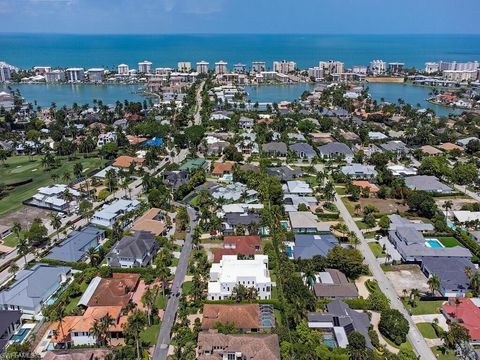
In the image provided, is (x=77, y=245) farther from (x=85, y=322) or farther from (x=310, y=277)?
(x=310, y=277)

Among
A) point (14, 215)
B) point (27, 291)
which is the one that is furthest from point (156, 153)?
point (27, 291)

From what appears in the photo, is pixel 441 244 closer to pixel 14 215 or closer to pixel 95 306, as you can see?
pixel 95 306

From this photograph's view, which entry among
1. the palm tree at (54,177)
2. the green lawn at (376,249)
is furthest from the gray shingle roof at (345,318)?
the palm tree at (54,177)

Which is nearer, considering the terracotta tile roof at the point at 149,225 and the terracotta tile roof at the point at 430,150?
the terracotta tile roof at the point at 149,225

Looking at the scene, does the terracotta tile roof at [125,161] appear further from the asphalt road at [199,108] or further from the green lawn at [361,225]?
the green lawn at [361,225]

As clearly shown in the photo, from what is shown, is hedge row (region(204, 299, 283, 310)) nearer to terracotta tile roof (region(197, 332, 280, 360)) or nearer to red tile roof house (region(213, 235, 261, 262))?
terracotta tile roof (region(197, 332, 280, 360))
